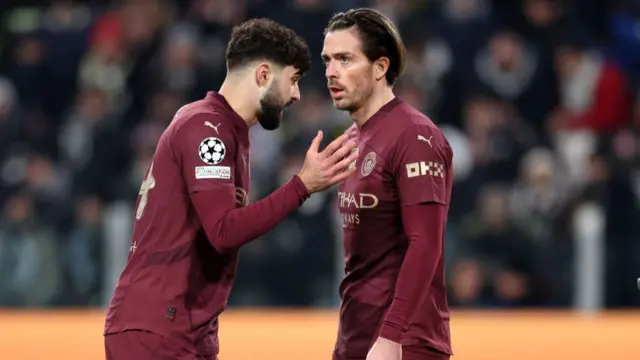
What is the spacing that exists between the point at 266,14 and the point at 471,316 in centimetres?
422

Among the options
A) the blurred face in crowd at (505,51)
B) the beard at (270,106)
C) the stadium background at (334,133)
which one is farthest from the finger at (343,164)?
the blurred face in crowd at (505,51)

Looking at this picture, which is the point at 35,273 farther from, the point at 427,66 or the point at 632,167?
the point at 632,167

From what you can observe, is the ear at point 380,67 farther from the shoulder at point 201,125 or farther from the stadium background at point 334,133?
the stadium background at point 334,133

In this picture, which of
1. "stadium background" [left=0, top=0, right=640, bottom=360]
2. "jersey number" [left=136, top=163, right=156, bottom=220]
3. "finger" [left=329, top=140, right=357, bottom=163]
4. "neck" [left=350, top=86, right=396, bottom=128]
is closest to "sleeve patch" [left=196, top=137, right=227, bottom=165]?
"jersey number" [left=136, top=163, right=156, bottom=220]

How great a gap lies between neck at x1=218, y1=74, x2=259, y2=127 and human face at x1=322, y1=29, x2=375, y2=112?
0.31 meters

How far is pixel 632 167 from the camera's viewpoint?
943 centimetres

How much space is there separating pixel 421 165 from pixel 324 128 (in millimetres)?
5872

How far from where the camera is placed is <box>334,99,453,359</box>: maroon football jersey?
4.37 m

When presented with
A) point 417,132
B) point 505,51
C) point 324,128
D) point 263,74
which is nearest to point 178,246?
point 263,74

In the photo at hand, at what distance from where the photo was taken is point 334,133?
9.78 meters

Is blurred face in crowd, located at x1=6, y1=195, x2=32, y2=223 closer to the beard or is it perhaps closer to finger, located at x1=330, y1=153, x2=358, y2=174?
the beard

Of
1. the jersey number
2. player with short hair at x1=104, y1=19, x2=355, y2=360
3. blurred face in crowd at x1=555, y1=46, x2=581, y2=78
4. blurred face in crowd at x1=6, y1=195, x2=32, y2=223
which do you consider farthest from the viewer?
blurred face in crowd at x1=555, y1=46, x2=581, y2=78

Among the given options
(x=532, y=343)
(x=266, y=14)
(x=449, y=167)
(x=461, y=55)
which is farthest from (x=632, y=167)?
(x=449, y=167)

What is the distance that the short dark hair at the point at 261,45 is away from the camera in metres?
4.64
